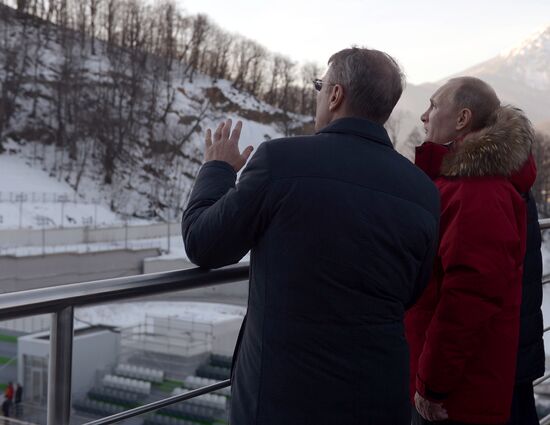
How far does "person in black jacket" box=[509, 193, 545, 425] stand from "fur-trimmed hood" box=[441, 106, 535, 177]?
0.17m

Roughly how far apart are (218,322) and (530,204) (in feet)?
66.0

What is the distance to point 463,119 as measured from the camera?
1843mm

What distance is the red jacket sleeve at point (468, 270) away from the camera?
1581 millimetres

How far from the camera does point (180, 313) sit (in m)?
26.1

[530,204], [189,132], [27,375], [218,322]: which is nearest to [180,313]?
[218,322]

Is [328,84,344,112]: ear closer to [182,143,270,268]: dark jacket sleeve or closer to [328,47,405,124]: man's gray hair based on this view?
[328,47,405,124]: man's gray hair

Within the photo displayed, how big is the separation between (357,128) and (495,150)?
453 mm

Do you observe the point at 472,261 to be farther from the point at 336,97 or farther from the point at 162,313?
the point at 162,313

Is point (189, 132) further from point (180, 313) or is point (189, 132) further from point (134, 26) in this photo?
point (180, 313)

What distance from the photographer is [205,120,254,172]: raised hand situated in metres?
1.59

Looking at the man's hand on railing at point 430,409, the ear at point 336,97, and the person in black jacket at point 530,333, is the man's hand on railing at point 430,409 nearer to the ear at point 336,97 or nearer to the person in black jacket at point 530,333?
the person in black jacket at point 530,333

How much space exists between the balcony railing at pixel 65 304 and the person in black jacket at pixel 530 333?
0.92 meters

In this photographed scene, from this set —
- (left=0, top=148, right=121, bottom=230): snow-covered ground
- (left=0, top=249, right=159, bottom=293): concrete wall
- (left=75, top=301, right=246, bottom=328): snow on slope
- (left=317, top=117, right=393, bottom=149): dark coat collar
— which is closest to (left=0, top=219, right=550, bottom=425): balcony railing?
(left=317, top=117, right=393, bottom=149): dark coat collar

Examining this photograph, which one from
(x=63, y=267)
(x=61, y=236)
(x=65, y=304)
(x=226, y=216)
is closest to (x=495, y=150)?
(x=226, y=216)
